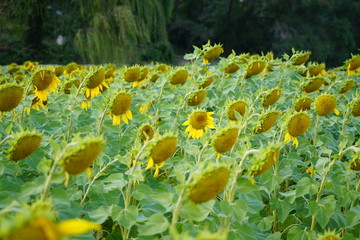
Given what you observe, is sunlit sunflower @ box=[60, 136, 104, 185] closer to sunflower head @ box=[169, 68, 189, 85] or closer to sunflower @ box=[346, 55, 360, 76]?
sunflower head @ box=[169, 68, 189, 85]

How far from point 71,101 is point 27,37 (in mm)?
10836

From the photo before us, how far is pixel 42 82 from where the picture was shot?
145cm

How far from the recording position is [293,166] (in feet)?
4.67

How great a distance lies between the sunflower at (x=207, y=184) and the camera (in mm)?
773

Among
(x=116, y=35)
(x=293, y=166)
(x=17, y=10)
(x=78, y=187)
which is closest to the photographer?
(x=78, y=187)

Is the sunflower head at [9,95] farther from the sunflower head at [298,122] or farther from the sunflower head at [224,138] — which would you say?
the sunflower head at [298,122]

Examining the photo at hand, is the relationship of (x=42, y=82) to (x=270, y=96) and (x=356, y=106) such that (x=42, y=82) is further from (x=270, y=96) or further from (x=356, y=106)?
(x=356, y=106)

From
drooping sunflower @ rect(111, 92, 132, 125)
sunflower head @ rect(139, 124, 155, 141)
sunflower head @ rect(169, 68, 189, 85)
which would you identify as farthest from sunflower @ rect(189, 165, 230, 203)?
sunflower head @ rect(169, 68, 189, 85)

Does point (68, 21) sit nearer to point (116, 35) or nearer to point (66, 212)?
point (116, 35)

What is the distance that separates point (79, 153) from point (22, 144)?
0.74ft

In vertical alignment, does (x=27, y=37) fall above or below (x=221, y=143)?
below

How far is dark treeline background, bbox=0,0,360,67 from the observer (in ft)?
24.1

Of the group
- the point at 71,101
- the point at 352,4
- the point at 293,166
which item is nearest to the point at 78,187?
the point at 71,101

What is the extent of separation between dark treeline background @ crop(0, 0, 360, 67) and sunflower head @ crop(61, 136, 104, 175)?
6514 mm
